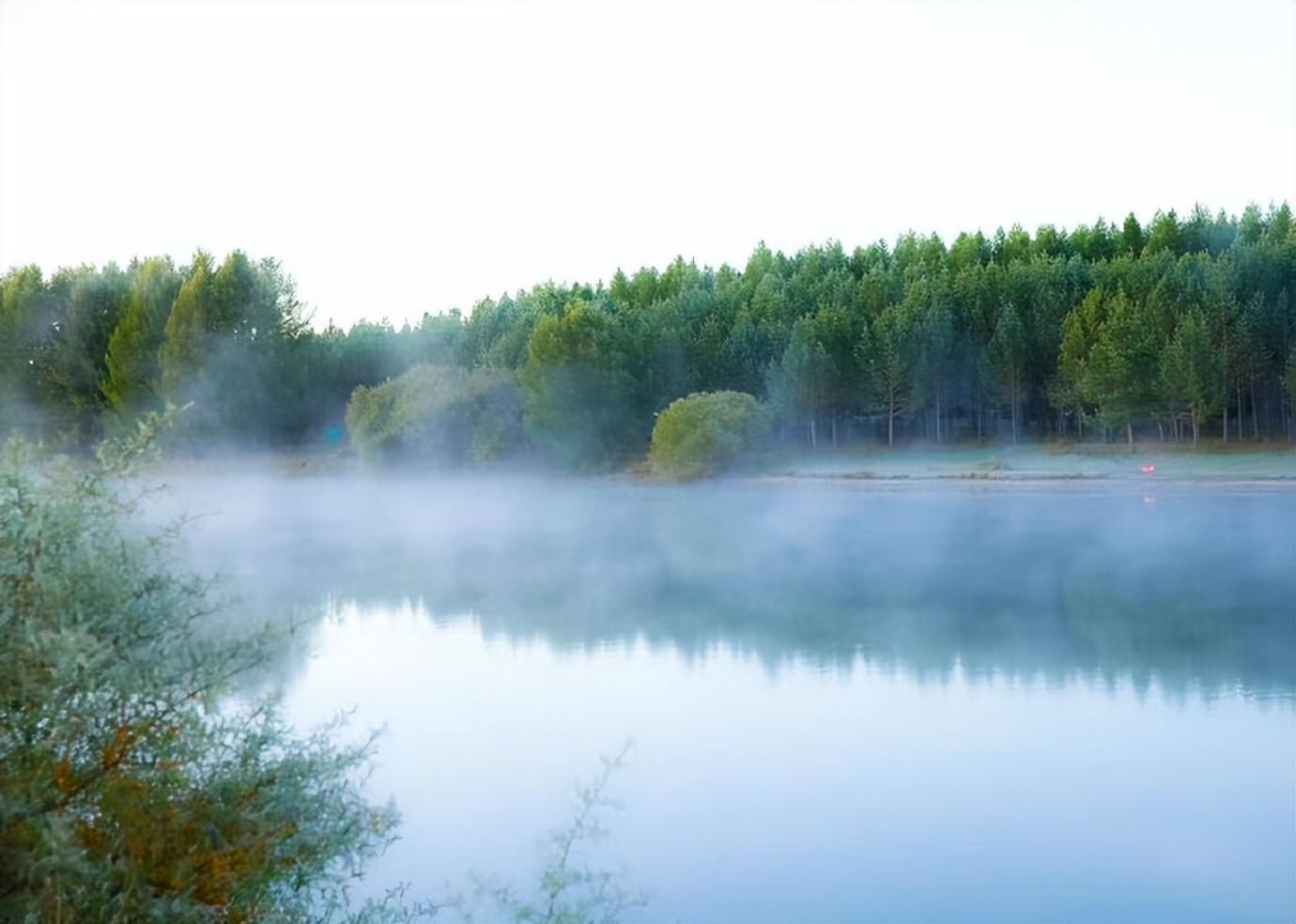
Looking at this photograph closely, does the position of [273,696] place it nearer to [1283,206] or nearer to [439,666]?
[439,666]

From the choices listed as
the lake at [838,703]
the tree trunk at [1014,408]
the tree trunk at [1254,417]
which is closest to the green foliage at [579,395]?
the tree trunk at [1014,408]

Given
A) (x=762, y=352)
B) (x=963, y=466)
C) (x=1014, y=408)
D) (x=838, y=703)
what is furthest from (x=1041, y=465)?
(x=838, y=703)

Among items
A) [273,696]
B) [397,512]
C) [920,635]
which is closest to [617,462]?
[397,512]

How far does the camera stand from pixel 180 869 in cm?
253

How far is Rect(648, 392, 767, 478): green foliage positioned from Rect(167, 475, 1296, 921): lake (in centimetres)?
613

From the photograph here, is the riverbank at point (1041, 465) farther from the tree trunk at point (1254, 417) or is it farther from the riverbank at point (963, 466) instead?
the tree trunk at point (1254, 417)

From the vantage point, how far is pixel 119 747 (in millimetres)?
2633

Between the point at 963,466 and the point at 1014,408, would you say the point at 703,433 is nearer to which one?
the point at 963,466

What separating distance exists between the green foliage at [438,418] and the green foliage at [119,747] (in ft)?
76.0

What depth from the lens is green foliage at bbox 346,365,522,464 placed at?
1017 inches

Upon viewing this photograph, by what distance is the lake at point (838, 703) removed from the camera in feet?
18.7

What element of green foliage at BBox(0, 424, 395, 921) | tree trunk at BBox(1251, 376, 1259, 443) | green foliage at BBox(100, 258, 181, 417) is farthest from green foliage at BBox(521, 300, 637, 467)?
green foliage at BBox(0, 424, 395, 921)

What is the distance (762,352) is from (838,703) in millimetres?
18744

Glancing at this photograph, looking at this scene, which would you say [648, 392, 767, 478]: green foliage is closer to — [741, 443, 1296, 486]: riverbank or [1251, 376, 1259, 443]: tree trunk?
[741, 443, 1296, 486]: riverbank
